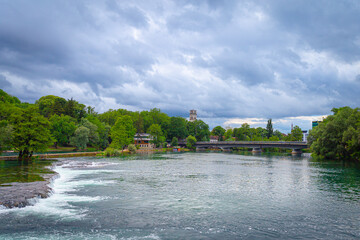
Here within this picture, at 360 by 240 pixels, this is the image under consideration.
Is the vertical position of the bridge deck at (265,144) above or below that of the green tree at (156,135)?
below

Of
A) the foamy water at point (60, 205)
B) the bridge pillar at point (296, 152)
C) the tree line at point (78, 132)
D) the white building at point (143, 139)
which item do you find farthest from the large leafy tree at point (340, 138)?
the white building at point (143, 139)

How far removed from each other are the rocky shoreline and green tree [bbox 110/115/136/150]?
242 feet

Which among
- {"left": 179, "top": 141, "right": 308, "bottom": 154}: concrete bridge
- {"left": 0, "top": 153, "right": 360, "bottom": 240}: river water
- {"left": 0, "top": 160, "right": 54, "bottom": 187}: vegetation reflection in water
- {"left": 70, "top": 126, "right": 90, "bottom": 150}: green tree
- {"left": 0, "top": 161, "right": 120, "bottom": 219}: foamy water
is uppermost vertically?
{"left": 70, "top": 126, "right": 90, "bottom": 150}: green tree

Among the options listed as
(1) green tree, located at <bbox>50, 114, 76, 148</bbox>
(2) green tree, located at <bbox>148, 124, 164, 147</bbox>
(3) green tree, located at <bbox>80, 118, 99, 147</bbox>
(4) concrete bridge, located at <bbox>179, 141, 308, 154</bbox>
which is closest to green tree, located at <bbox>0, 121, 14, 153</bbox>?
(1) green tree, located at <bbox>50, 114, 76, 148</bbox>

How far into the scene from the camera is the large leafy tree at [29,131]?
5522 cm

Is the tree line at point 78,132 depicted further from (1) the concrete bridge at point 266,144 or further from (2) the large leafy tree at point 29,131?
(1) the concrete bridge at point 266,144

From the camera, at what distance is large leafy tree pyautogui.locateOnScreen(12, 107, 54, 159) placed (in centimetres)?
5522

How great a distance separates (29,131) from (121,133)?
167 ft

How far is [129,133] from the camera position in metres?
116

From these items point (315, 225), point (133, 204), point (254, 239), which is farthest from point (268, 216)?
point (133, 204)

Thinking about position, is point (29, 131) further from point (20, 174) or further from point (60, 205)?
point (60, 205)

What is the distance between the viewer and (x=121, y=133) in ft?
347

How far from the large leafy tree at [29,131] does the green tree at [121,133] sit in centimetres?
4447

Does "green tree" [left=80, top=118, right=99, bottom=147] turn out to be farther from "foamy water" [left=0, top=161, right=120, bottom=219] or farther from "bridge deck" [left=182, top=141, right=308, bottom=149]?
"foamy water" [left=0, top=161, right=120, bottom=219]
